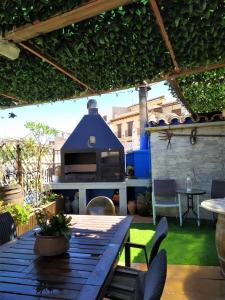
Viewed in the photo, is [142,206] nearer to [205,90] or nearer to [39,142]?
[39,142]

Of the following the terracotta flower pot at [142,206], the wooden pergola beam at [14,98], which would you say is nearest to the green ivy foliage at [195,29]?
the wooden pergola beam at [14,98]

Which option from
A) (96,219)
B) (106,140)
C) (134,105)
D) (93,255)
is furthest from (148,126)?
(134,105)

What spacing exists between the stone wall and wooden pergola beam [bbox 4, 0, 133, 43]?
447cm

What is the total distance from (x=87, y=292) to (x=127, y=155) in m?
6.95

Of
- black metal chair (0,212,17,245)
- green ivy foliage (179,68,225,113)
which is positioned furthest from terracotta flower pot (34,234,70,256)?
green ivy foliage (179,68,225,113)

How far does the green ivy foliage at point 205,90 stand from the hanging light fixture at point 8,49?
268 centimetres

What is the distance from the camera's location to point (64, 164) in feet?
23.8

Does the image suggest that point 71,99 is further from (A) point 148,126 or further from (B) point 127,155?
(B) point 127,155

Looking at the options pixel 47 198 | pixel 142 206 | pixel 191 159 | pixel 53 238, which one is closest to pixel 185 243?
pixel 142 206

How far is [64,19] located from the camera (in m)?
1.98

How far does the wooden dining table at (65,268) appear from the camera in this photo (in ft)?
4.62

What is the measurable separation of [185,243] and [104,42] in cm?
330

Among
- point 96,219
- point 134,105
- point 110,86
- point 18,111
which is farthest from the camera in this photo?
point 134,105

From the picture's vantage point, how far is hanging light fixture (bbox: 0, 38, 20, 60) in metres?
2.22
